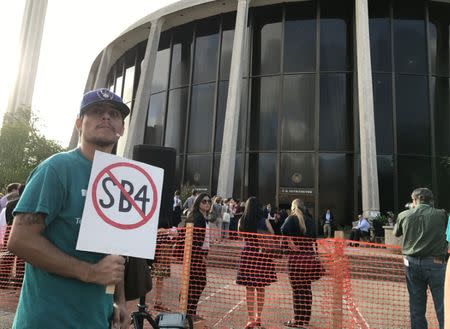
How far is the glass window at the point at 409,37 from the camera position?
19.3 meters

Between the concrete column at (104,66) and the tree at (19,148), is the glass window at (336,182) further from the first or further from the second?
the tree at (19,148)

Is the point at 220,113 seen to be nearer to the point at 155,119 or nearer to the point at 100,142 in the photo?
the point at 155,119

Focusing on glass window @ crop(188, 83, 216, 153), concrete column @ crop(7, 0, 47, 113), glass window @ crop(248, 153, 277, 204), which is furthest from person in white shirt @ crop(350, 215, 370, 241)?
concrete column @ crop(7, 0, 47, 113)

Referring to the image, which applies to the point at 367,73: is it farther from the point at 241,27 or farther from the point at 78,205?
the point at 78,205

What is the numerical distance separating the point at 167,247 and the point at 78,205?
184 inches

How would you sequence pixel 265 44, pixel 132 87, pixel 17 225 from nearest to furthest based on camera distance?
pixel 17 225
pixel 265 44
pixel 132 87

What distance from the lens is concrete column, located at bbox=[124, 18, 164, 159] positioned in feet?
72.5

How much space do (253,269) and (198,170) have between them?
15535 millimetres

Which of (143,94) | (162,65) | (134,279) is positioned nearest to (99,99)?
(134,279)

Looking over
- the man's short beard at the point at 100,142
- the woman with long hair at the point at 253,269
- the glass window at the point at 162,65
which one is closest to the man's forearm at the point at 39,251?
the man's short beard at the point at 100,142

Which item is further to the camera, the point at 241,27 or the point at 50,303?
the point at 241,27

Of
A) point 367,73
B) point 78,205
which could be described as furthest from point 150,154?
point 367,73

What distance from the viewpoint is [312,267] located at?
5.71 metres

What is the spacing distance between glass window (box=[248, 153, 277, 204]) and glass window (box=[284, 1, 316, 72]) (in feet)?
15.3
